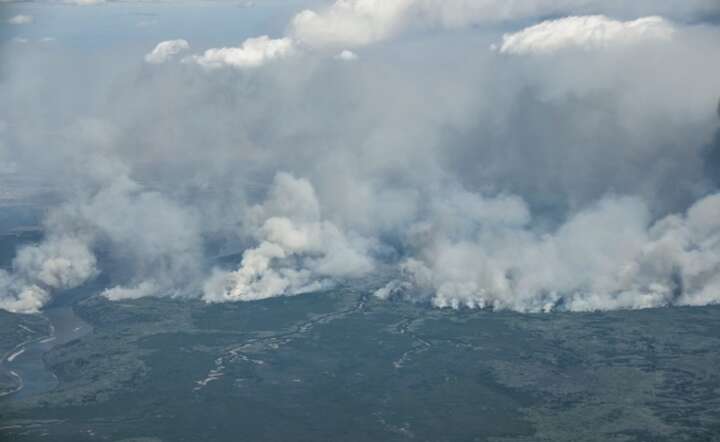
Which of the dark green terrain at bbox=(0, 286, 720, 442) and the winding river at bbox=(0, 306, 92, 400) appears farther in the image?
the winding river at bbox=(0, 306, 92, 400)

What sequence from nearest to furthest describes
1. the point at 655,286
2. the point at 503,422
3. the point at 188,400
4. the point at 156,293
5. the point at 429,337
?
the point at 503,422
the point at 188,400
the point at 429,337
the point at 655,286
the point at 156,293

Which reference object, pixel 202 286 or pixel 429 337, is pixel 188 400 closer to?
pixel 429 337

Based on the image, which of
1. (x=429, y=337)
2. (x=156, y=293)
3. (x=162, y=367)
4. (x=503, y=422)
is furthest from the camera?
(x=156, y=293)

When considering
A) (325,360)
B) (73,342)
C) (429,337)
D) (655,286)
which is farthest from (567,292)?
(73,342)

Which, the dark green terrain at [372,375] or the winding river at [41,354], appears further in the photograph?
the winding river at [41,354]
